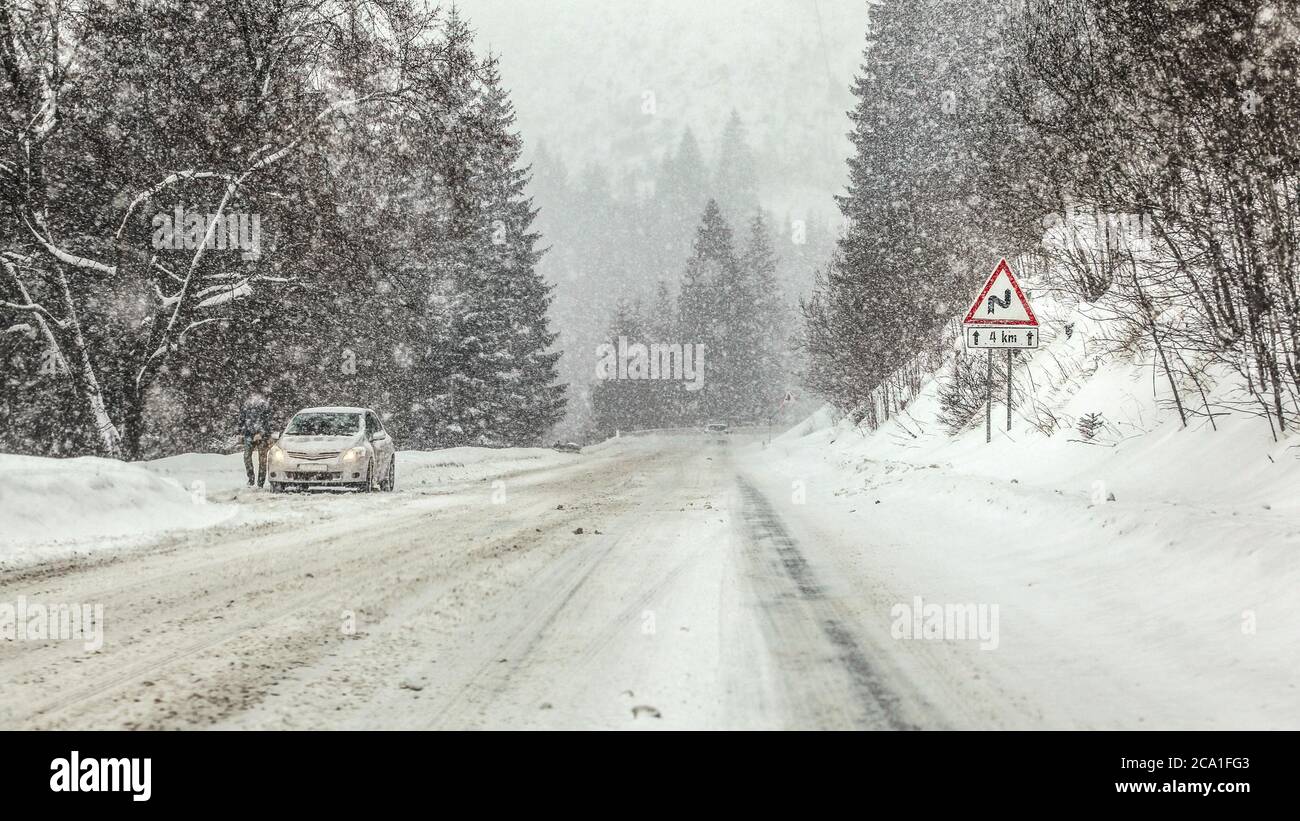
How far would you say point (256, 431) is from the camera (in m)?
15.5

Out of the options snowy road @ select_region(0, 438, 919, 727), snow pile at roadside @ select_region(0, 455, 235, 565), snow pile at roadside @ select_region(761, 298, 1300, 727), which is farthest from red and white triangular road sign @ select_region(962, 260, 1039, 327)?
snow pile at roadside @ select_region(0, 455, 235, 565)

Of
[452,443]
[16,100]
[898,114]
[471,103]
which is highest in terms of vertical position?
[898,114]

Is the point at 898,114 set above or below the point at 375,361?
above

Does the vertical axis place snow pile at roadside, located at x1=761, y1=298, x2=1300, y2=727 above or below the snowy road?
above

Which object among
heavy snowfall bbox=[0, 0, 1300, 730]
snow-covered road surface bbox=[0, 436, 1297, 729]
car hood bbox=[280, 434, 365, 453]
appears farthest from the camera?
car hood bbox=[280, 434, 365, 453]

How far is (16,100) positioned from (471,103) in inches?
345

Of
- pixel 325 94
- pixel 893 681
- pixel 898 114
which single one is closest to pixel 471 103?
pixel 325 94

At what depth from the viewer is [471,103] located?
65.4ft

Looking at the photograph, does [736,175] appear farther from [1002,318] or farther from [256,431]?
[1002,318]

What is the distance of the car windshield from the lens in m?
15.5

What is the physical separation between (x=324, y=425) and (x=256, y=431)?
1.17 meters

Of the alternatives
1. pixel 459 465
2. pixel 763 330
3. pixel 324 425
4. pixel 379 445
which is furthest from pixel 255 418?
pixel 763 330

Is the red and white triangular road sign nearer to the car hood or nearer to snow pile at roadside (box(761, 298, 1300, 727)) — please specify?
snow pile at roadside (box(761, 298, 1300, 727))
